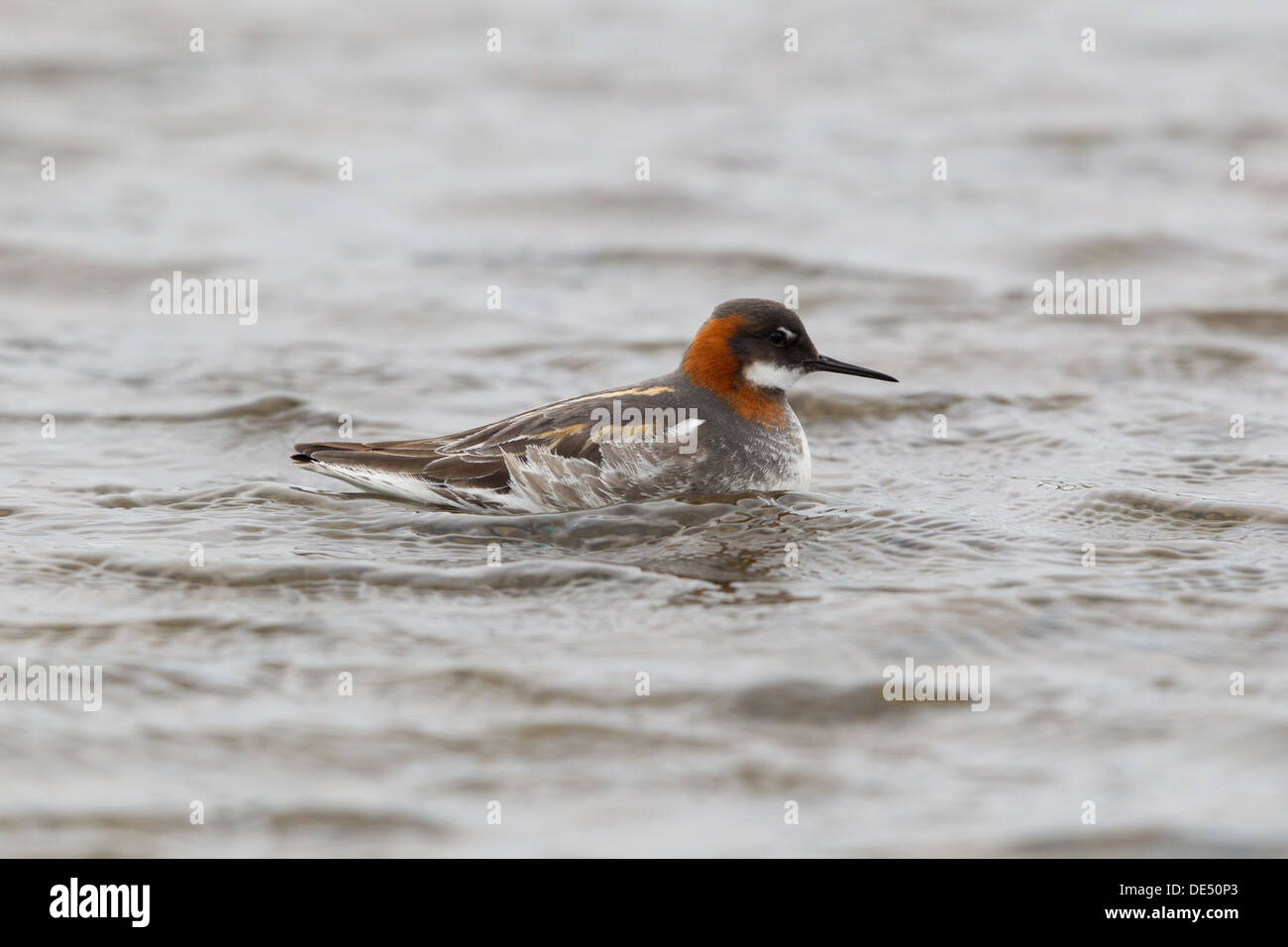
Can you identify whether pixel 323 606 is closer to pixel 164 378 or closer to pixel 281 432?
pixel 281 432

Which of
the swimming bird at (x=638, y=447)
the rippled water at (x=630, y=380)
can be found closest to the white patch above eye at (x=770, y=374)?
the swimming bird at (x=638, y=447)

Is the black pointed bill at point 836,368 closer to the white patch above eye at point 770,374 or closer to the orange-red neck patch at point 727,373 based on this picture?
the white patch above eye at point 770,374

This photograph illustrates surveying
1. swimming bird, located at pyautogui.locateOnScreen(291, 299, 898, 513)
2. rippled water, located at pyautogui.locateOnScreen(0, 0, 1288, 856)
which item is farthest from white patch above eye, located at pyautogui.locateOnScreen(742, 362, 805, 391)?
rippled water, located at pyautogui.locateOnScreen(0, 0, 1288, 856)

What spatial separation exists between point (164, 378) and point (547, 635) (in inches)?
226

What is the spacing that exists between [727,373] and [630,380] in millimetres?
2554

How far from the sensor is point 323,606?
7.56 metres

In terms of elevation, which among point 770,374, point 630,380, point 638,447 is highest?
point 630,380

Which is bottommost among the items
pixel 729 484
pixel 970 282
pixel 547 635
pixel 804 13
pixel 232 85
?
pixel 547 635

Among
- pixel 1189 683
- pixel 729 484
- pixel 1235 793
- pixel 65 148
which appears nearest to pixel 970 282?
pixel 729 484

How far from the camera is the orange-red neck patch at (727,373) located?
9289 mm

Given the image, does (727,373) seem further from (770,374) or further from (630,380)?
(630,380)

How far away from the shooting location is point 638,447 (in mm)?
8898

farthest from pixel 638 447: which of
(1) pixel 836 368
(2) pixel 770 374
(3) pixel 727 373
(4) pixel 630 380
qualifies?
(4) pixel 630 380

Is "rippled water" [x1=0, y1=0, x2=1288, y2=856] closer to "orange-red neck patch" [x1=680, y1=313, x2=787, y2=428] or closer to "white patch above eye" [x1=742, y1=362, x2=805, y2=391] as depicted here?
"orange-red neck patch" [x1=680, y1=313, x2=787, y2=428]
